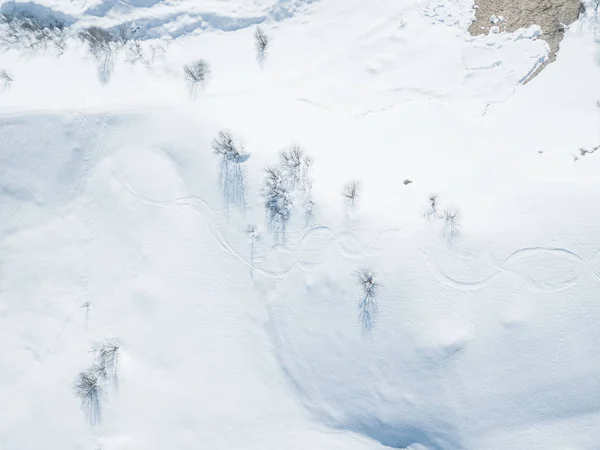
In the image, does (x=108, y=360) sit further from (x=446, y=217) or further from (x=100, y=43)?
(x=446, y=217)

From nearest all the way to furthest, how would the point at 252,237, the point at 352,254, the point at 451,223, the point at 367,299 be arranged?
the point at 451,223, the point at 367,299, the point at 352,254, the point at 252,237

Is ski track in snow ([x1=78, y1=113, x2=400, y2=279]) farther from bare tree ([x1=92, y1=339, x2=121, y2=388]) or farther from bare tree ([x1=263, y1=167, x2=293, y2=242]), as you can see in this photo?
bare tree ([x1=92, y1=339, x2=121, y2=388])

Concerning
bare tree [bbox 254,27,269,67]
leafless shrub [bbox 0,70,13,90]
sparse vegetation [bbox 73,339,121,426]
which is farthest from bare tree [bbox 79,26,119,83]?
sparse vegetation [bbox 73,339,121,426]

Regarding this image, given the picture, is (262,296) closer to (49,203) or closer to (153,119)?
(153,119)

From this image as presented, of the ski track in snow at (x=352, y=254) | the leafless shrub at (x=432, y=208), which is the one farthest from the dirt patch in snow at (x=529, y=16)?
the ski track in snow at (x=352, y=254)

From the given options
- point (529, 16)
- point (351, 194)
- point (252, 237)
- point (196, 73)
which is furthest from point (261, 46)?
point (529, 16)

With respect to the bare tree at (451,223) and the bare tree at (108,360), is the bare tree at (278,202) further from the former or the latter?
the bare tree at (108,360)
